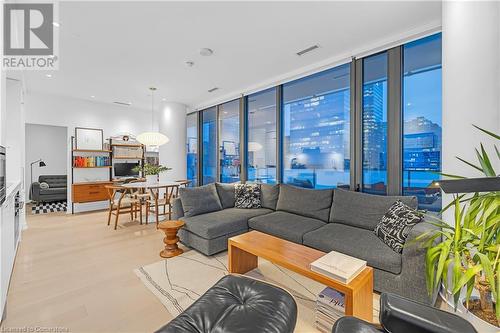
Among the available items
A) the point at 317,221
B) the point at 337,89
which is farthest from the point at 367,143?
the point at 317,221

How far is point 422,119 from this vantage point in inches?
112

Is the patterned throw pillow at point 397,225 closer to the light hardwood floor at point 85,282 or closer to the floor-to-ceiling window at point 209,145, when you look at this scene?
the light hardwood floor at point 85,282

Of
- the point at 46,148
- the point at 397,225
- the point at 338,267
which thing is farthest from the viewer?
the point at 46,148

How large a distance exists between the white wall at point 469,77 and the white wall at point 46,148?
27.0 feet

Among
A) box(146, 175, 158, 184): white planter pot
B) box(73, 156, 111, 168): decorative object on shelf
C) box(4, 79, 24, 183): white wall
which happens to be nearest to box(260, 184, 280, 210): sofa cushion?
box(146, 175, 158, 184): white planter pot

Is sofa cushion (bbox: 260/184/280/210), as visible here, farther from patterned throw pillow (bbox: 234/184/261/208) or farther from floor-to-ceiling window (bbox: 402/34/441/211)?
floor-to-ceiling window (bbox: 402/34/441/211)

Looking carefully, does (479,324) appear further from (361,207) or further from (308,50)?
(308,50)

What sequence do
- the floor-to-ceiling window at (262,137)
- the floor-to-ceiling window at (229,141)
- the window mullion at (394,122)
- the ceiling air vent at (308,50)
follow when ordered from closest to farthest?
the window mullion at (394,122) < the ceiling air vent at (308,50) < the floor-to-ceiling window at (262,137) < the floor-to-ceiling window at (229,141)

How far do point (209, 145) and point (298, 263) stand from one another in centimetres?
469

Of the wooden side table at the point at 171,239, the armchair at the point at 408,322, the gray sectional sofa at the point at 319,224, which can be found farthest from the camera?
the wooden side table at the point at 171,239

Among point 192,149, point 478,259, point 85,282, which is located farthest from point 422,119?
point 192,149

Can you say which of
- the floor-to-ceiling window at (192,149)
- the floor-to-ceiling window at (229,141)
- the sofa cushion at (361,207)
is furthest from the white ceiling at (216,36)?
the floor-to-ceiling window at (192,149)

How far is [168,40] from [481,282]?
3.68m

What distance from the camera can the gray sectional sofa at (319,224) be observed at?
6.68 ft
